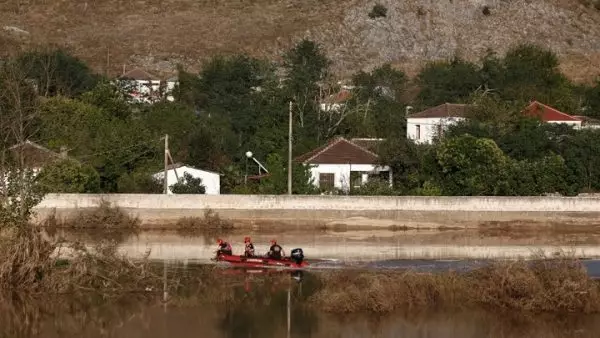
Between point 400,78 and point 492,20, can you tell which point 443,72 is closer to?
point 400,78

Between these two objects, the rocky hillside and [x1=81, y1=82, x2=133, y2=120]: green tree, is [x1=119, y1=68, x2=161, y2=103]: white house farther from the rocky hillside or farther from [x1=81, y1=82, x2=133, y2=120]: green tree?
[x1=81, y1=82, x2=133, y2=120]: green tree

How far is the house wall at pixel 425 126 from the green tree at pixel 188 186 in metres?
14.5

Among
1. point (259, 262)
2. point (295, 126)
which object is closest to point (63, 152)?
point (295, 126)

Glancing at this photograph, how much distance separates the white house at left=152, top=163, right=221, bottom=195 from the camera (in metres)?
55.8

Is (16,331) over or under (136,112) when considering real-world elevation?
under

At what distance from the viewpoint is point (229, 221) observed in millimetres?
50562

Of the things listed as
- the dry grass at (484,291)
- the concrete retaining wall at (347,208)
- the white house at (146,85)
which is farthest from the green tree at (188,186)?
the white house at (146,85)

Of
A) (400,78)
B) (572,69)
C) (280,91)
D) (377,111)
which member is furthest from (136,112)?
(572,69)

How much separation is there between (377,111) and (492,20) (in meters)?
45.9

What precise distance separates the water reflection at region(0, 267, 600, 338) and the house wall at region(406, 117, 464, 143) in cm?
3450

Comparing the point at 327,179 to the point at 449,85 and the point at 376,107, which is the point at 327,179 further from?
the point at 449,85

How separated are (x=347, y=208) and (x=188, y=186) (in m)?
8.05

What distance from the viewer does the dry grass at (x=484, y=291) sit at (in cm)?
3020

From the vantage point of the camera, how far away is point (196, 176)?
5628cm
